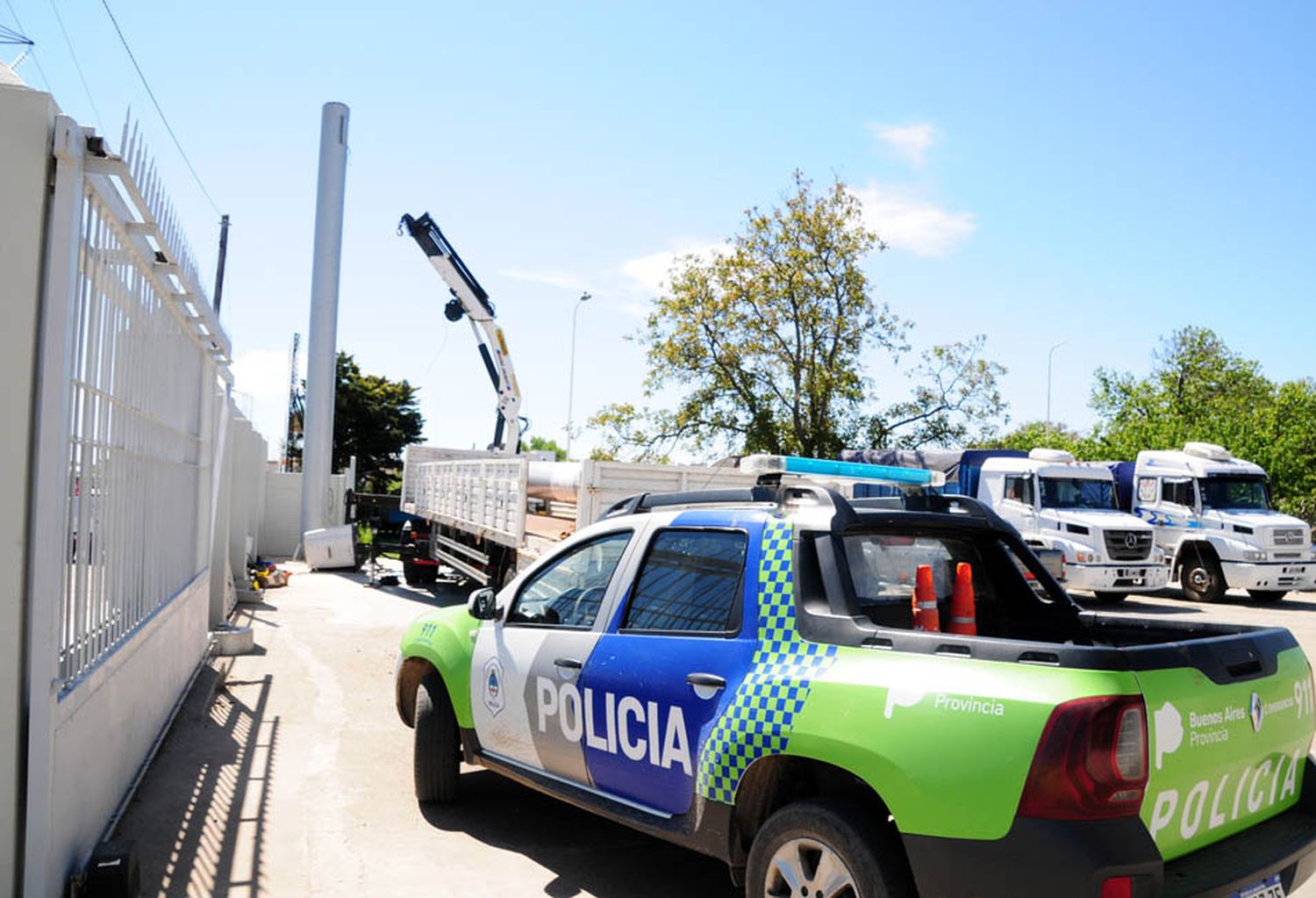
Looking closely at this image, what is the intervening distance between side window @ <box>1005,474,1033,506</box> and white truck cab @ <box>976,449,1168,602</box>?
0.02 metres

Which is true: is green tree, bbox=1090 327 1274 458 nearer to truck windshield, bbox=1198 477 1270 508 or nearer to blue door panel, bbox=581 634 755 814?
truck windshield, bbox=1198 477 1270 508

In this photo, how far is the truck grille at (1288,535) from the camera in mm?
17984

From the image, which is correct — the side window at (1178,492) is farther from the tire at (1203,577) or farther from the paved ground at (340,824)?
the paved ground at (340,824)

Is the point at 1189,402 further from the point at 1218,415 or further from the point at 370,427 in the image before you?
the point at 370,427

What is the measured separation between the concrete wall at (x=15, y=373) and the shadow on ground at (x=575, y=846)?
7.02ft

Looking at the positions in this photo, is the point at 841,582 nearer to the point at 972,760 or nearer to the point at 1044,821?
the point at 972,760

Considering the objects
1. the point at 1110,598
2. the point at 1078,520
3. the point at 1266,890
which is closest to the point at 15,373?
the point at 1266,890

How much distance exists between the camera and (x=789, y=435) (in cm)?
2897

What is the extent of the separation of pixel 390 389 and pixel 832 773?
56954 mm

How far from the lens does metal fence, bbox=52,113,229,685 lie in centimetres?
413

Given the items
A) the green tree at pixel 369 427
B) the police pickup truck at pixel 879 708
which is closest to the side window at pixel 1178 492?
the police pickup truck at pixel 879 708

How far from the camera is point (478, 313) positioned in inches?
837

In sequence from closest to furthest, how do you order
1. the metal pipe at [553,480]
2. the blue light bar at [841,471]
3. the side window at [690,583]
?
the side window at [690,583]
the blue light bar at [841,471]
the metal pipe at [553,480]

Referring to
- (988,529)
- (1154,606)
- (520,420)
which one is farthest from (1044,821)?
(520,420)
